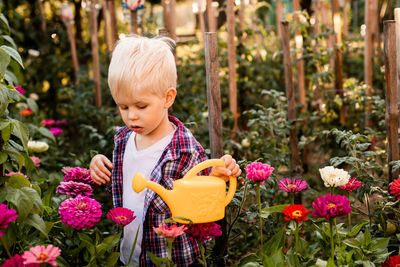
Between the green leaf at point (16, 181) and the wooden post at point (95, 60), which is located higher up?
the wooden post at point (95, 60)

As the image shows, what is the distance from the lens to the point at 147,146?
4.90 ft

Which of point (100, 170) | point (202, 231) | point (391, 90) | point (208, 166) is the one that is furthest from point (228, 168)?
point (391, 90)

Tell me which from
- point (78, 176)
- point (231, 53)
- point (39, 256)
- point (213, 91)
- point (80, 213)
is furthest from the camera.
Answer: point (231, 53)

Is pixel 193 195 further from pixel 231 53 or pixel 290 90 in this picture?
pixel 231 53

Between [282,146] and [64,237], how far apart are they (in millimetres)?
1302

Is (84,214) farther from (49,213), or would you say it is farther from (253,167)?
(253,167)

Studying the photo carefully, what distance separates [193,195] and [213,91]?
1.71 feet

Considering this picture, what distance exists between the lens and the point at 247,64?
326 cm

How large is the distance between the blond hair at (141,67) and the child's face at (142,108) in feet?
0.06

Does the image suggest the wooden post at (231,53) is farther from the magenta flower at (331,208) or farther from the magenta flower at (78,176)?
the magenta flower at (331,208)

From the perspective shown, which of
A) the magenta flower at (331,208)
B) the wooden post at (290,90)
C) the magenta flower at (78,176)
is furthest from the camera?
the wooden post at (290,90)

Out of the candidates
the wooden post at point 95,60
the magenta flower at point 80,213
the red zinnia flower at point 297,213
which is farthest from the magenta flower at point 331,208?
the wooden post at point 95,60

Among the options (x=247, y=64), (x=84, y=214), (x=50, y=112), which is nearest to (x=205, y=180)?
(x=84, y=214)

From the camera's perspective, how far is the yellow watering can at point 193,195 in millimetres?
1259
